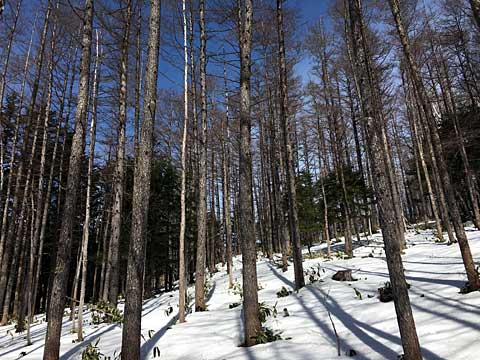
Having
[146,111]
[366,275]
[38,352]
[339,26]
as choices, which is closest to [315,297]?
[366,275]

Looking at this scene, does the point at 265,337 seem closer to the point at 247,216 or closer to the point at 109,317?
the point at 247,216

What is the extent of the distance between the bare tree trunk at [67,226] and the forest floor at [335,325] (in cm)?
99

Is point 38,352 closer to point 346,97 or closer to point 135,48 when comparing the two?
point 135,48

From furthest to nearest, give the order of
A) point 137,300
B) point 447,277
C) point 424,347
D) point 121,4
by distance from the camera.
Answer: point 121,4 < point 447,277 < point 137,300 < point 424,347

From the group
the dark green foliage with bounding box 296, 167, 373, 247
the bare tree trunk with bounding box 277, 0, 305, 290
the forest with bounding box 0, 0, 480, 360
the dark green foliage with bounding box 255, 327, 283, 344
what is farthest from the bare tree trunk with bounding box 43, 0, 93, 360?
the dark green foliage with bounding box 296, 167, 373, 247

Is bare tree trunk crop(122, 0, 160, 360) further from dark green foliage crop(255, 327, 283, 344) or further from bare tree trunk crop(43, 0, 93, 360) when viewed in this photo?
dark green foliage crop(255, 327, 283, 344)

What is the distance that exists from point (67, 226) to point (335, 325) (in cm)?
608

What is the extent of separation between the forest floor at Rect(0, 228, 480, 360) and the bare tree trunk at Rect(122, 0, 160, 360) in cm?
95

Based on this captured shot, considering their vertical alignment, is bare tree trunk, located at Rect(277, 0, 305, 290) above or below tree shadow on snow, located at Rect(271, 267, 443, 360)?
above

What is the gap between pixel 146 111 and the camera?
18.3 feet

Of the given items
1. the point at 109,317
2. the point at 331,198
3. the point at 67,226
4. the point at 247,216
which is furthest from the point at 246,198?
the point at 331,198

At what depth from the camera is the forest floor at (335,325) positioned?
414 centimetres

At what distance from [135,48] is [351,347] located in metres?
14.0

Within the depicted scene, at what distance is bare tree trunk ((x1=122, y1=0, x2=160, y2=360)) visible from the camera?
4.70 m
